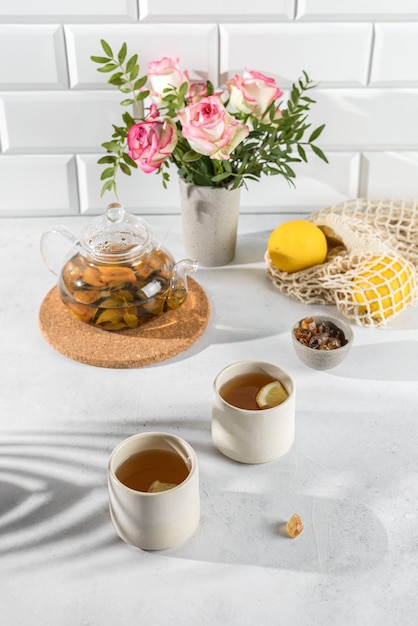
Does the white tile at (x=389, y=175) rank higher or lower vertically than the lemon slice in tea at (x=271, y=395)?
higher

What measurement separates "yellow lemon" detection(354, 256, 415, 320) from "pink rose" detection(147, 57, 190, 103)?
435 mm

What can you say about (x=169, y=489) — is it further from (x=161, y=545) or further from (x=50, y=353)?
(x=50, y=353)

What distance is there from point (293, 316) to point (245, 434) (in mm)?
364

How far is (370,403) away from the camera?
106 centimetres

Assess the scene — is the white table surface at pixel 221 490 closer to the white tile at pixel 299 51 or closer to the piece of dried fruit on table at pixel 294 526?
the piece of dried fruit on table at pixel 294 526

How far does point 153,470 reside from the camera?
0.86m

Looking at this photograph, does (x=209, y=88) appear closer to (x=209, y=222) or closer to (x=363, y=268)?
(x=209, y=222)

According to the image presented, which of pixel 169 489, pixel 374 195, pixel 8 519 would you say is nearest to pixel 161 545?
pixel 169 489

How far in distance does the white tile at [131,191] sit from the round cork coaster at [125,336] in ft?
1.04

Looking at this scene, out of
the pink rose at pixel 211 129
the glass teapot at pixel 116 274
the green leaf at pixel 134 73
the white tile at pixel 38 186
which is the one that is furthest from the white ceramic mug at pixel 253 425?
the white tile at pixel 38 186

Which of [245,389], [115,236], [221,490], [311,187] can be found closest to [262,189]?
[311,187]

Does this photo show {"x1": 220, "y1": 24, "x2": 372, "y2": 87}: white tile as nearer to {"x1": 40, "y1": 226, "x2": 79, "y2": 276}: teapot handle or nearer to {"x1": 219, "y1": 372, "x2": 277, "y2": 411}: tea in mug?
{"x1": 40, "y1": 226, "x2": 79, "y2": 276}: teapot handle

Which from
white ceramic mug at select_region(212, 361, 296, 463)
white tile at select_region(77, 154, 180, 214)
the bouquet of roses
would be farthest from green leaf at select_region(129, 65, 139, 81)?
white ceramic mug at select_region(212, 361, 296, 463)

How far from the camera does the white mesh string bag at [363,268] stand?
1204 mm
